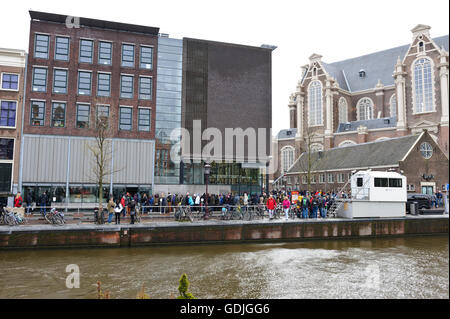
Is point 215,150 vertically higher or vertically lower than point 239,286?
higher

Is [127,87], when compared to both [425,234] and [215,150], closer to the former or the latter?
[215,150]

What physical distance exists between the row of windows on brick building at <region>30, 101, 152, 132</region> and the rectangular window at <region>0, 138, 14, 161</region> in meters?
2.41

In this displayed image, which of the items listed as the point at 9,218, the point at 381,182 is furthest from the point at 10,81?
the point at 381,182

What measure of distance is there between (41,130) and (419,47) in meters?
58.6

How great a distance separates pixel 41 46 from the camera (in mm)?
30906

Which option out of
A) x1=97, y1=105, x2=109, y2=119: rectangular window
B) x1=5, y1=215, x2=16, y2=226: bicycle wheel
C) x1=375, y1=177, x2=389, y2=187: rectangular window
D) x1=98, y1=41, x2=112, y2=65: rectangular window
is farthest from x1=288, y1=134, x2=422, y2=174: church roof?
x1=5, y1=215, x2=16, y2=226: bicycle wheel

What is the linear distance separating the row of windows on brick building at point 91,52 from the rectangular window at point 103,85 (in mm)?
1303

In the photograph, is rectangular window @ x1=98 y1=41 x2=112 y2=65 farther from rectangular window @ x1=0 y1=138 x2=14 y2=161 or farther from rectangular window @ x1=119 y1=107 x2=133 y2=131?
rectangular window @ x1=0 y1=138 x2=14 y2=161

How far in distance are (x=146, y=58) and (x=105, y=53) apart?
3934 millimetres

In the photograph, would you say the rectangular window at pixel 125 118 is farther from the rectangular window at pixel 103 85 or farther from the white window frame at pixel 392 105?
the white window frame at pixel 392 105

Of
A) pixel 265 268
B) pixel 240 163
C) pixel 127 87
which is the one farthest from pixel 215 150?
pixel 265 268

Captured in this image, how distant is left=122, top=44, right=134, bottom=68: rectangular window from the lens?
109 feet

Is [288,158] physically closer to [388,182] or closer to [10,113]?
[388,182]

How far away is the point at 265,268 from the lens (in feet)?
46.4
